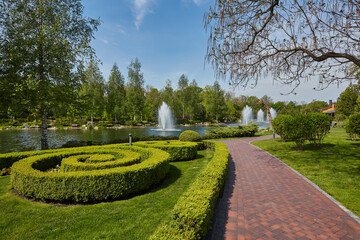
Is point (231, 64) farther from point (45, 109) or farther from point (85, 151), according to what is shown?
point (45, 109)

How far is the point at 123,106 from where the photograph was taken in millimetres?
47656

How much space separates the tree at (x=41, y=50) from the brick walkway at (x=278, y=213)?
36.8ft

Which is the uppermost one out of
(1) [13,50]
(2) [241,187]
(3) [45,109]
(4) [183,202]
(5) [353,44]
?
(1) [13,50]

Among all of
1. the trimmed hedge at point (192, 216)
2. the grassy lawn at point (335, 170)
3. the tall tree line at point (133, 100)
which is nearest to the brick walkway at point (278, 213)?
the grassy lawn at point (335, 170)

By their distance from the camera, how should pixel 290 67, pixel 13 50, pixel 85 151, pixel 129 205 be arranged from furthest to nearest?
pixel 13 50
pixel 85 151
pixel 290 67
pixel 129 205

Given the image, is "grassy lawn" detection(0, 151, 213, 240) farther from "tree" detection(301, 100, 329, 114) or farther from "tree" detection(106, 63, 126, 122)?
"tree" detection(301, 100, 329, 114)

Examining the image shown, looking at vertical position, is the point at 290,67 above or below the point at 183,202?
above

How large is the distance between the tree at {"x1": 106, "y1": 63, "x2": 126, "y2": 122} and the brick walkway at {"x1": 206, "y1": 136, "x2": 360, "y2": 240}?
4525 centimetres

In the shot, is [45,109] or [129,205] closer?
[129,205]

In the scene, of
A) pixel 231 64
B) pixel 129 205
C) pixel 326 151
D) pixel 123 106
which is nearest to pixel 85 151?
pixel 129 205

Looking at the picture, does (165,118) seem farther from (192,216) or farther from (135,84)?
(192,216)

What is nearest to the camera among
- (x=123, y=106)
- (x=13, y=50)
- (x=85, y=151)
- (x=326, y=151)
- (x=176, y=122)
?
(x=85, y=151)

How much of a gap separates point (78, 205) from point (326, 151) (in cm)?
1300

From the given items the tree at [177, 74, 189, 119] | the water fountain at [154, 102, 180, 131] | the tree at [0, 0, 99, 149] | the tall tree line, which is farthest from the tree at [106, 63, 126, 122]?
the tree at [0, 0, 99, 149]
